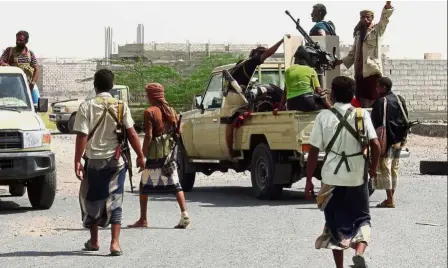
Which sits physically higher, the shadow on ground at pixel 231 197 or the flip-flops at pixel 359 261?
the flip-flops at pixel 359 261

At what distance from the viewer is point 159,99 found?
1141 centimetres

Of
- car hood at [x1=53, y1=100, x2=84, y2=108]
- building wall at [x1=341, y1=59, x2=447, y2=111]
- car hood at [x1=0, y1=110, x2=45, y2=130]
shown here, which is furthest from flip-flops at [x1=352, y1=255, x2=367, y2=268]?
building wall at [x1=341, y1=59, x2=447, y2=111]

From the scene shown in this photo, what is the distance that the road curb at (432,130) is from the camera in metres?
34.6

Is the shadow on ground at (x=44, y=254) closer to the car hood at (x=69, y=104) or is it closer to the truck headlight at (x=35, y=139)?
the truck headlight at (x=35, y=139)

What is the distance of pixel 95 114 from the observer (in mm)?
9609

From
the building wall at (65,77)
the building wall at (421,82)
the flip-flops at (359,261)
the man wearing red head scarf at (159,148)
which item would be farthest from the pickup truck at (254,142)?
the building wall at (65,77)

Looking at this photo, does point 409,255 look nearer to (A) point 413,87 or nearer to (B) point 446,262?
(B) point 446,262

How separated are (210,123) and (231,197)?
1.30 meters

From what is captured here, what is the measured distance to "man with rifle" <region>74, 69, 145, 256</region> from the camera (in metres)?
9.59

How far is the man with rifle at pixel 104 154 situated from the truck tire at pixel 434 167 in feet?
38.2

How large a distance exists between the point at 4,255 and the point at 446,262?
419 cm

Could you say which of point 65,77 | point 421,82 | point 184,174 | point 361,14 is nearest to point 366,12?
point 361,14

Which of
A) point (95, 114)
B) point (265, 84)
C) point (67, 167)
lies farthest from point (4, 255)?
point (67, 167)

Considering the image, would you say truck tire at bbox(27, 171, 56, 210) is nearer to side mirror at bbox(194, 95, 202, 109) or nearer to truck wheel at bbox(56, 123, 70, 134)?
side mirror at bbox(194, 95, 202, 109)
